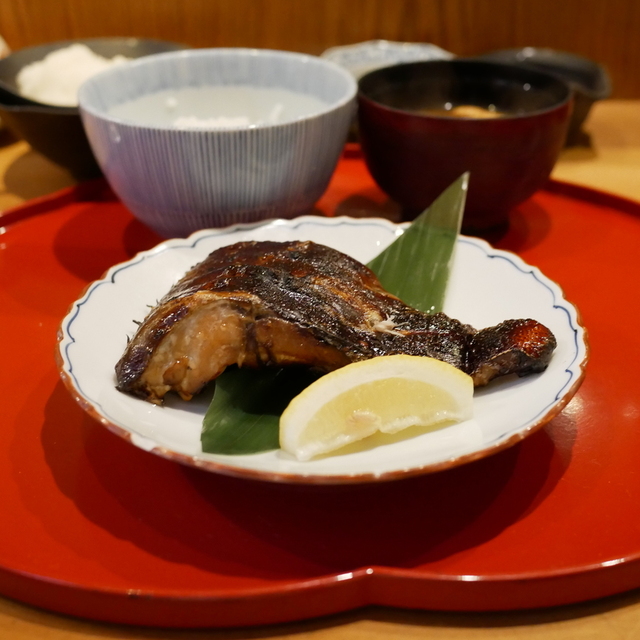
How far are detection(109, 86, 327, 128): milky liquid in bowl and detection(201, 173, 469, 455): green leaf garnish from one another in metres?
0.54

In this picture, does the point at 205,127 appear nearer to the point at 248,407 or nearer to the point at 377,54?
the point at 248,407

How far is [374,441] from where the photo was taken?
104cm

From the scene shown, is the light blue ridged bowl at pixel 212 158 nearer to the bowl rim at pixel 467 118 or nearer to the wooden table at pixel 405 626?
the bowl rim at pixel 467 118

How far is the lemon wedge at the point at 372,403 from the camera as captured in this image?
100 centimetres

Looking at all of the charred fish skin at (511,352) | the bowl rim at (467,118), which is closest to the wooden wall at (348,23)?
the bowl rim at (467,118)

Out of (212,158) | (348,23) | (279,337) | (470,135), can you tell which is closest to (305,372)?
(279,337)

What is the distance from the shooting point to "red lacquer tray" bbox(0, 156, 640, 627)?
90cm

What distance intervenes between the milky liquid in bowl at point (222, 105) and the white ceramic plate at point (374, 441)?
467 mm

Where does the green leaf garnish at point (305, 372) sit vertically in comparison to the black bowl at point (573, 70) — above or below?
above

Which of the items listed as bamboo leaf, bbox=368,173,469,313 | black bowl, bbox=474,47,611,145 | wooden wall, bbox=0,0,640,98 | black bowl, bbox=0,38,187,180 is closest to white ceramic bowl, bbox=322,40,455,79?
wooden wall, bbox=0,0,640,98

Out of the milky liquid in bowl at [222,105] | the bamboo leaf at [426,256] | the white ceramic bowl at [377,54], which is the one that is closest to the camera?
the bamboo leaf at [426,256]

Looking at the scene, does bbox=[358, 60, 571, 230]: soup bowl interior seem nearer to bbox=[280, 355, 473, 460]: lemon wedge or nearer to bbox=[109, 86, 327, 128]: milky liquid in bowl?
bbox=[109, 86, 327, 128]: milky liquid in bowl

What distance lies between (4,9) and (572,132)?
2.29 m

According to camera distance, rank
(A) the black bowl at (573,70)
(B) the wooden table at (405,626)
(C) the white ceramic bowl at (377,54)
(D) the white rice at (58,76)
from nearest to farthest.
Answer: (B) the wooden table at (405,626)
(D) the white rice at (58,76)
(A) the black bowl at (573,70)
(C) the white ceramic bowl at (377,54)
